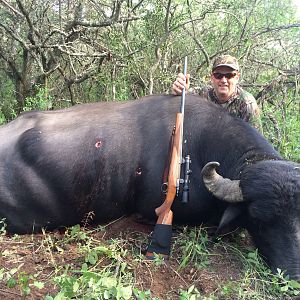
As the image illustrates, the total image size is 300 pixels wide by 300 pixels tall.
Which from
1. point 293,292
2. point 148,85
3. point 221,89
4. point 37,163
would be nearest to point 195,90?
point 221,89

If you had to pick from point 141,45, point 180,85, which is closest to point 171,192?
point 180,85

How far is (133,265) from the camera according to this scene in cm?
369

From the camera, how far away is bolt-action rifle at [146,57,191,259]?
3.91 m

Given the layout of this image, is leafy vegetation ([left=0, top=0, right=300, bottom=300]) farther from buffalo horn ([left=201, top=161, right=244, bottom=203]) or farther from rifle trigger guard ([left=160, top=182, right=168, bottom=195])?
rifle trigger guard ([left=160, top=182, right=168, bottom=195])

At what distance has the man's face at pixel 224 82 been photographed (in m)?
5.71

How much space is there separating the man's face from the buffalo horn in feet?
6.16

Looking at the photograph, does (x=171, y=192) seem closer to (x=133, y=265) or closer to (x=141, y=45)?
(x=133, y=265)

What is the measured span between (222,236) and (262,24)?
5837 millimetres

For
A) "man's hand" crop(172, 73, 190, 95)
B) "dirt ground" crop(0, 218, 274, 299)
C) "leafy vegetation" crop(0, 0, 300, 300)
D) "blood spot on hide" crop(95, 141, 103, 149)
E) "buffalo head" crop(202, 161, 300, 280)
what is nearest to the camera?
"dirt ground" crop(0, 218, 274, 299)

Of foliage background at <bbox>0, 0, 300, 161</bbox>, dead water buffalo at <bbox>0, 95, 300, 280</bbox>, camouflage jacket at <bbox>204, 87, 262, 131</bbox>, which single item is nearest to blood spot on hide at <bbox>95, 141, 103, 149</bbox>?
dead water buffalo at <bbox>0, 95, 300, 280</bbox>

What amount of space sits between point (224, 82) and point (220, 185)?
2.01 metres

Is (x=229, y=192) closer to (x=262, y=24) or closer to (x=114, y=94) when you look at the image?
(x=114, y=94)

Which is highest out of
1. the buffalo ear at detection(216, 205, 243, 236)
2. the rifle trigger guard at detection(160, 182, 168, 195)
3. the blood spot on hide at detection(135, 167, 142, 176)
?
the blood spot on hide at detection(135, 167, 142, 176)

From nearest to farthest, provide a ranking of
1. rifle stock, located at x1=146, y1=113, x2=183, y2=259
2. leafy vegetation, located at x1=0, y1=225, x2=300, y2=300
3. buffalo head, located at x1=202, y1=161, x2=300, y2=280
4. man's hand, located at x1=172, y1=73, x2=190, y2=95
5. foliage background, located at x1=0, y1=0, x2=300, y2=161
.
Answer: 1. leafy vegetation, located at x1=0, y1=225, x2=300, y2=300
2. buffalo head, located at x1=202, y1=161, x2=300, y2=280
3. rifle stock, located at x1=146, y1=113, x2=183, y2=259
4. man's hand, located at x1=172, y1=73, x2=190, y2=95
5. foliage background, located at x1=0, y1=0, x2=300, y2=161
